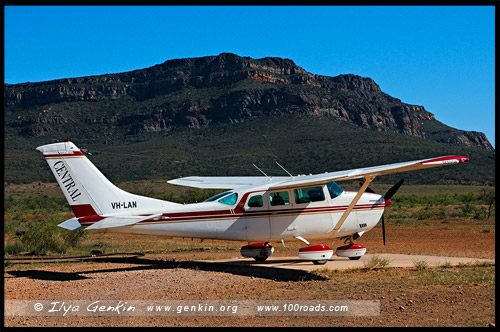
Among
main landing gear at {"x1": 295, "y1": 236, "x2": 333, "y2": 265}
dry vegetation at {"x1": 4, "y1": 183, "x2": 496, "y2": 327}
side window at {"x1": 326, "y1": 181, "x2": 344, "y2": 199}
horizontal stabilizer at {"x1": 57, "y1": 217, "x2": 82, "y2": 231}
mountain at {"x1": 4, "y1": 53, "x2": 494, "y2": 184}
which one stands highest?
mountain at {"x1": 4, "y1": 53, "x2": 494, "y2": 184}

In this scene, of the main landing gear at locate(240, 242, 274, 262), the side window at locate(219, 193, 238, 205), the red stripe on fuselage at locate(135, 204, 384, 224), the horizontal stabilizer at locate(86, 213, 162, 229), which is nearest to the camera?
the horizontal stabilizer at locate(86, 213, 162, 229)

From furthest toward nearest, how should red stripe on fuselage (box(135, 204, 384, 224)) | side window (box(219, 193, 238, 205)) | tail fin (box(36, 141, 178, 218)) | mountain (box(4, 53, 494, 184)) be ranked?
mountain (box(4, 53, 494, 184)), side window (box(219, 193, 238, 205)), red stripe on fuselage (box(135, 204, 384, 224)), tail fin (box(36, 141, 178, 218))

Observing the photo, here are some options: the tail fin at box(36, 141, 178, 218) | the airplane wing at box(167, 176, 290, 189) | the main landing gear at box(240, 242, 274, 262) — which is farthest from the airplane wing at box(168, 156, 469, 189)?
the tail fin at box(36, 141, 178, 218)

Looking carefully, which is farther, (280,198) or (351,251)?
(351,251)

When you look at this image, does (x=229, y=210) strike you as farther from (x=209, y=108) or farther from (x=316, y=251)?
(x=209, y=108)

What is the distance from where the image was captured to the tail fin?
1580cm

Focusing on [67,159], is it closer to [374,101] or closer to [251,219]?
[251,219]

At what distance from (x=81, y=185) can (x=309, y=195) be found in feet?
A: 21.6

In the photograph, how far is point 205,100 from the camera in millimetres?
139125

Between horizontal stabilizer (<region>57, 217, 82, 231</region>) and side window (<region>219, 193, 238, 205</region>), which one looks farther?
side window (<region>219, 193, 238, 205</region>)

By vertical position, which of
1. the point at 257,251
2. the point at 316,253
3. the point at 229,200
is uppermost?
the point at 229,200

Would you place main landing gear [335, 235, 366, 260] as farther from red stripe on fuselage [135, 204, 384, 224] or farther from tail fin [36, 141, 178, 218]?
tail fin [36, 141, 178, 218]

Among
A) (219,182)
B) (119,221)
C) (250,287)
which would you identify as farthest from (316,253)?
(219,182)
